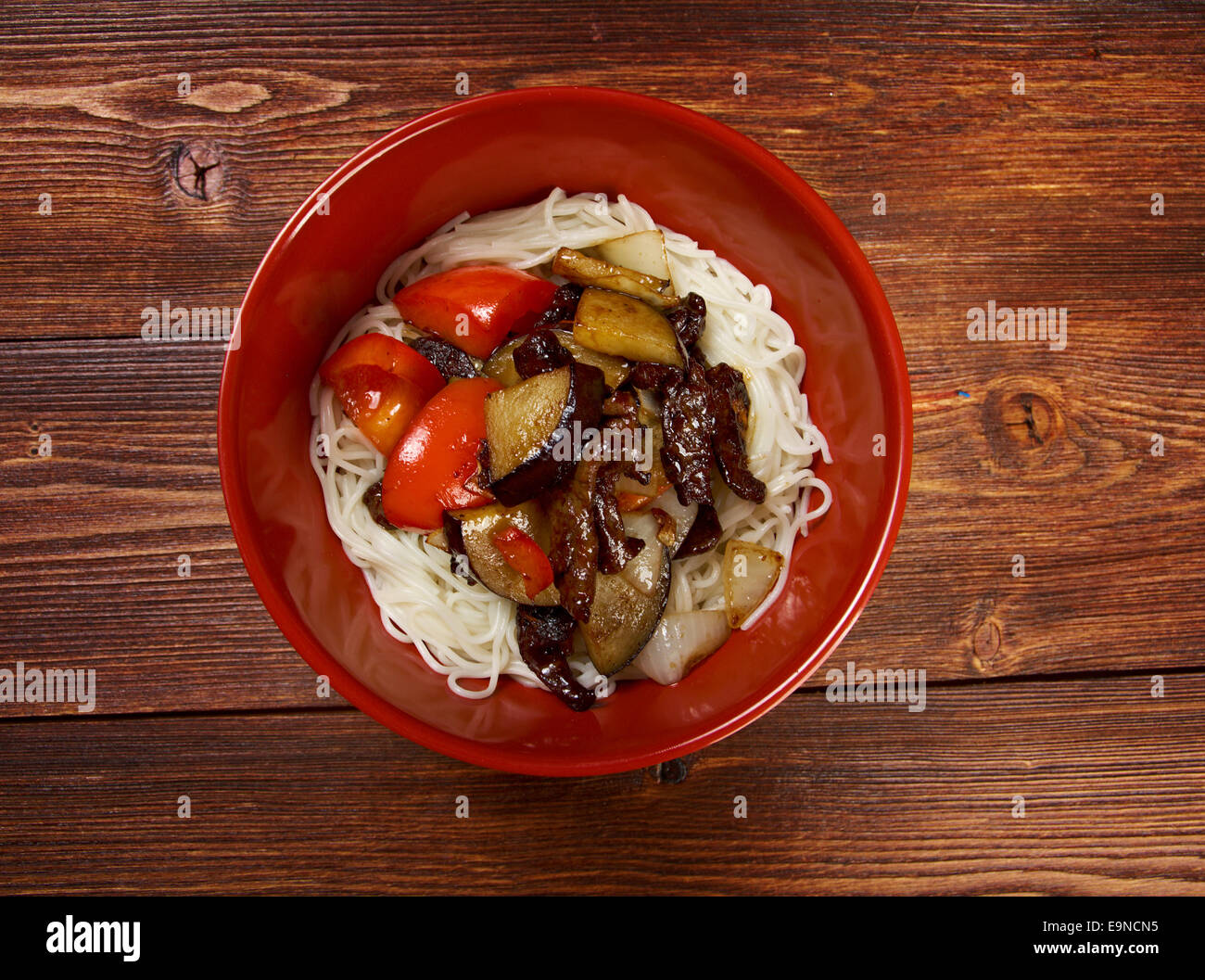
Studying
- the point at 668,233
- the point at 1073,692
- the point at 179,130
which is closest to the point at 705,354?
the point at 668,233

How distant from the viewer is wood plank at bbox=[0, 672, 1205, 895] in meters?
3.32

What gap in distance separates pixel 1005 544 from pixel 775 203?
1.72 m

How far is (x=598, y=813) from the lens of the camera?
132 inches

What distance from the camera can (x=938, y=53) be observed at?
3584mm

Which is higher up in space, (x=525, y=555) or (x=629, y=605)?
(x=525, y=555)

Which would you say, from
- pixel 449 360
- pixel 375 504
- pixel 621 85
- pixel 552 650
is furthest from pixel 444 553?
pixel 621 85

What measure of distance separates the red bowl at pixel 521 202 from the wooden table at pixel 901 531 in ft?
1.94

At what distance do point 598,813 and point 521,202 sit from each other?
2.39 metres

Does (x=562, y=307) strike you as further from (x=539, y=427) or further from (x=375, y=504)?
(x=375, y=504)

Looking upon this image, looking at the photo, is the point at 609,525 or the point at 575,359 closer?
the point at 609,525

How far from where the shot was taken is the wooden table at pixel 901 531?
11.0 feet

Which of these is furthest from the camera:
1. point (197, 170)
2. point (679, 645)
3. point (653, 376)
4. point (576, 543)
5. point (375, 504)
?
point (197, 170)

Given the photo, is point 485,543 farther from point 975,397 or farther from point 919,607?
point 975,397

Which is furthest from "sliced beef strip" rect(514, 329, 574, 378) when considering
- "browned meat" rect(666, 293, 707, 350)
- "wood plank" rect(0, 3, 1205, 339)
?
"wood plank" rect(0, 3, 1205, 339)
